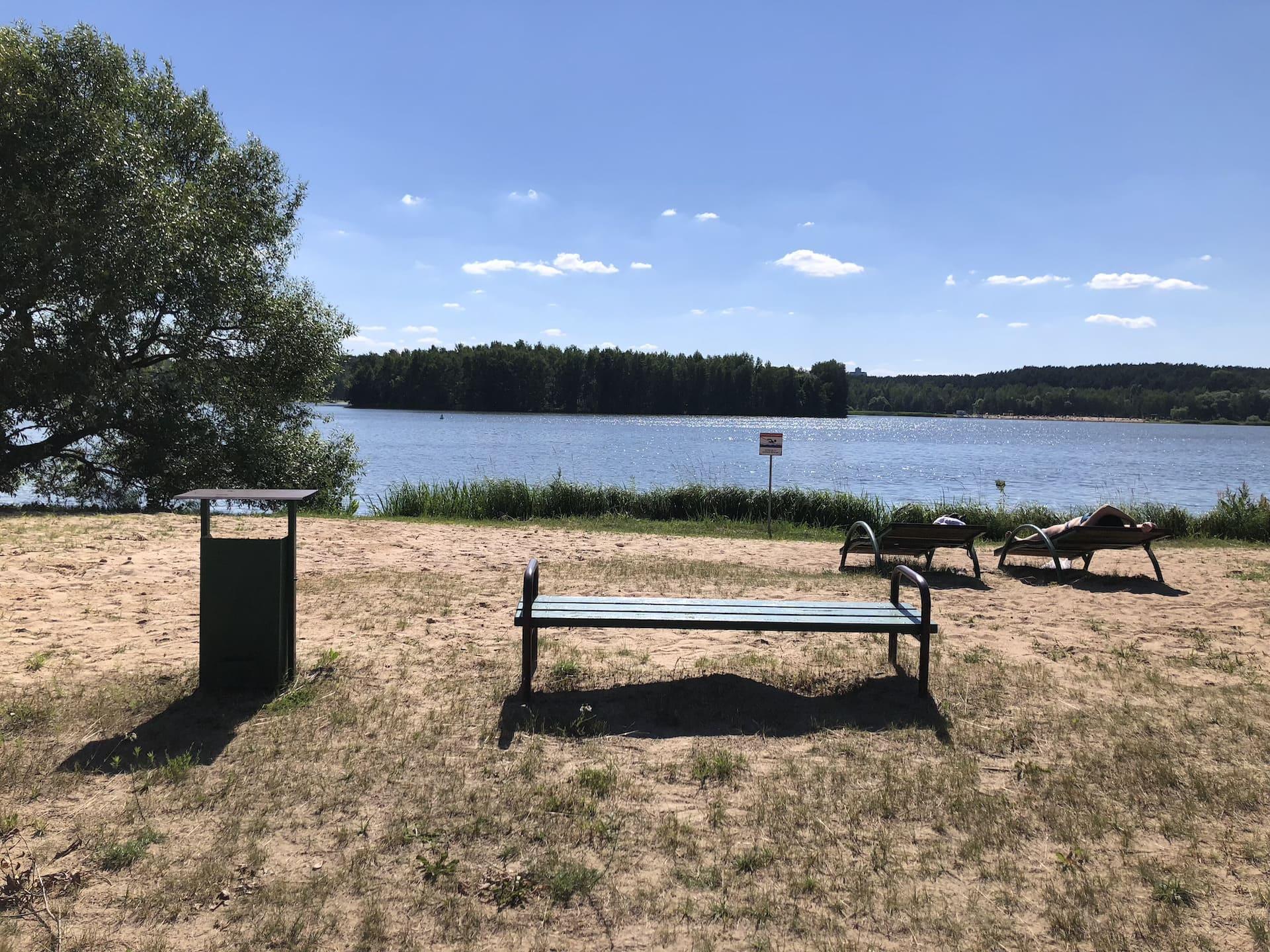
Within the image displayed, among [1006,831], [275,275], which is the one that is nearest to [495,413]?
[275,275]

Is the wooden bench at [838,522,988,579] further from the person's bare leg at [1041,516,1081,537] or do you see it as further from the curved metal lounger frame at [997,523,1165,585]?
the person's bare leg at [1041,516,1081,537]

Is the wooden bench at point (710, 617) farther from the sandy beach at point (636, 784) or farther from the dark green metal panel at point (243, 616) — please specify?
the dark green metal panel at point (243, 616)

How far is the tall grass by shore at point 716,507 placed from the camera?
15938 mm

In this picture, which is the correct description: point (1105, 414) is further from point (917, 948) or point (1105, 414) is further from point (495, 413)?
point (917, 948)

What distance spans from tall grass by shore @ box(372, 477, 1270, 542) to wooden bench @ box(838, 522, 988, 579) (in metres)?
6.11

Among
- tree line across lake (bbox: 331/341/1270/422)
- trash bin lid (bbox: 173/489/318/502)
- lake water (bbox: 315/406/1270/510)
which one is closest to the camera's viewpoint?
trash bin lid (bbox: 173/489/318/502)

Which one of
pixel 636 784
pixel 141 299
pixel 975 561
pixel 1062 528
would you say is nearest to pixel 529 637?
pixel 636 784

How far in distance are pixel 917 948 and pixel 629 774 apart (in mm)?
1548

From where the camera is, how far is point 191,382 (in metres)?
19.0

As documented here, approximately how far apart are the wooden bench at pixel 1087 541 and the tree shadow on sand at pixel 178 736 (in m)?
8.28

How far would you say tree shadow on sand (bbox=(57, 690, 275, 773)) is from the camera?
3.83 meters

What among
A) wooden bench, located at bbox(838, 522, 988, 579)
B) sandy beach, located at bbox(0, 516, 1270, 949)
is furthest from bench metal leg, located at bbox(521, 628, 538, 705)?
wooden bench, located at bbox(838, 522, 988, 579)

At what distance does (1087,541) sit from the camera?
916cm

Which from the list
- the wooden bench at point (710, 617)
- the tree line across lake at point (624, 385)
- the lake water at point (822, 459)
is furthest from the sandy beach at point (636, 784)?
the tree line across lake at point (624, 385)
